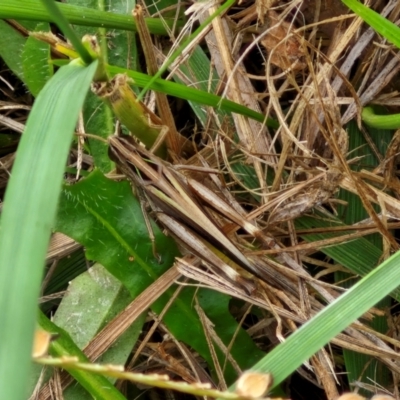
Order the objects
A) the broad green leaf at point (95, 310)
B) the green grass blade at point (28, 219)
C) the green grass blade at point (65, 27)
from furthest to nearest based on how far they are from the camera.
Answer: the broad green leaf at point (95, 310)
the green grass blade at point (65, 27)
the green grass blade at point (28, 219)

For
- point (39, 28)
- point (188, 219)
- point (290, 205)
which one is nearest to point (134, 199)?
point (188, 219)

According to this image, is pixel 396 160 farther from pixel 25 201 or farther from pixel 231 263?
pixel 25 201

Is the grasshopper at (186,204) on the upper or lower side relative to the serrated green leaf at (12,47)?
lower

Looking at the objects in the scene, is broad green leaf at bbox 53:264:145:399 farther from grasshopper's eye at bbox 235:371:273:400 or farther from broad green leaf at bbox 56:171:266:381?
grasshopper's eye at bbox 235:371:273:400

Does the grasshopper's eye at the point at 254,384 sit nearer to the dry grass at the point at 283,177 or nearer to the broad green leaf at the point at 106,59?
the dry grass at the point at 283,177

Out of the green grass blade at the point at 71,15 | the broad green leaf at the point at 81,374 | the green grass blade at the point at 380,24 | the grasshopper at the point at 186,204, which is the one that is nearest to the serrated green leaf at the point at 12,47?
the green grass blade at the point at 71,15

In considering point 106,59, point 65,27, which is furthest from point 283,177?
point 65,27
